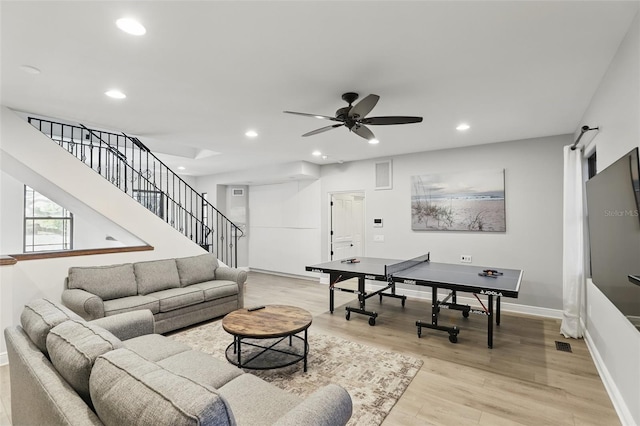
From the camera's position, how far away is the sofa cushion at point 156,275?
4.13 meters

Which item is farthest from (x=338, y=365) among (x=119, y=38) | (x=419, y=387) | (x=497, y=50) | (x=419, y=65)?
(x=119, y=38)

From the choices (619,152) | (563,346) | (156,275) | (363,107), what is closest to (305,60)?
(363,107)

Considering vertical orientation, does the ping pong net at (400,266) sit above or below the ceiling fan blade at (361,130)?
below

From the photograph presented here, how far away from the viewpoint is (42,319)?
1812 millimetres

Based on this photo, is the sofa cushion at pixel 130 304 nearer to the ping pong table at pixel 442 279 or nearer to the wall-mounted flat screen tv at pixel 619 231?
the ping pong table at pixel 442 279

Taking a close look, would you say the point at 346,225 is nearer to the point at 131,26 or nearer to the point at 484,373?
the point at 484,373

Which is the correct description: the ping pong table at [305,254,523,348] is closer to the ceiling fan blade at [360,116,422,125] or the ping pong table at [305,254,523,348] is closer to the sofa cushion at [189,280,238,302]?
the sofa cushion at [189,280,238,302]

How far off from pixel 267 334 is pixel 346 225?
5.10 m

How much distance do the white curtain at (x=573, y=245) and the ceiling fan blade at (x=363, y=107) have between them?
266cm

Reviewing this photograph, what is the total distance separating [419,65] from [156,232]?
4236 mm

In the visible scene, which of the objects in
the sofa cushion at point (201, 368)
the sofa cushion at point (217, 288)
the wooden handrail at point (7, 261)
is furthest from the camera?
the sofa cushion at point (217, 288)

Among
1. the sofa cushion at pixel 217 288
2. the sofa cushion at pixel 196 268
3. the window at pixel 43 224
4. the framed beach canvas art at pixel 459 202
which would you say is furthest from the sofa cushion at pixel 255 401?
the window at pixel 43 224

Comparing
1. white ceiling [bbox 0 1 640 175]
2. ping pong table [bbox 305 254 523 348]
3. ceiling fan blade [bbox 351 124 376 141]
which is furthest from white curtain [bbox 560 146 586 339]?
ceiling fan blade [bbox 351 124 376 141]

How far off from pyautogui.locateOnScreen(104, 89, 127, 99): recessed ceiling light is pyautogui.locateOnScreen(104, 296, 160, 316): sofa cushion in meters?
2.22
